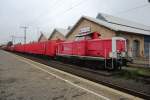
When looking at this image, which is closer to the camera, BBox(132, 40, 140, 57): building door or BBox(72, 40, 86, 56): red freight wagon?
BBox(72, 40, 86, 56): red freight wagon

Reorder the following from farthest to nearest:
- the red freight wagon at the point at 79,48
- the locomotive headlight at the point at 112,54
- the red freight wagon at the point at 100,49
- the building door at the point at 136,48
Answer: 1. the building door at the point at 136,48
2. the red freight wagon at the point at 79,48
3. the red freight wagon at the point at 100,49
4. the locomotive headlight at the point at 112,54

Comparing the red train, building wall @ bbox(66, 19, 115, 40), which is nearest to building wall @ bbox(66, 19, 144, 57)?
building wall @ bbox(66, 19, 115, 40)

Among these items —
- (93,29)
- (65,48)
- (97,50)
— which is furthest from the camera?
(93,29)

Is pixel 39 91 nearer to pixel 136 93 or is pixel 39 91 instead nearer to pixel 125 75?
pixel 136 93

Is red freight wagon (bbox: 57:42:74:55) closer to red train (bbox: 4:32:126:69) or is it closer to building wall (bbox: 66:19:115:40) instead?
red train (bbox: 4:32:126:69)

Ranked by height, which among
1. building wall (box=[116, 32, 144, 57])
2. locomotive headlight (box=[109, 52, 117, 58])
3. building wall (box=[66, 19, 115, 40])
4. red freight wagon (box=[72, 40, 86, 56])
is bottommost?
locomotive headlight (box=[109, 52, 117, 58])

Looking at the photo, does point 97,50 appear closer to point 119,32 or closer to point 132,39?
point 119,32

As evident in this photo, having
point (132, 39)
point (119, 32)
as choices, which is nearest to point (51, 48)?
point (119, 32)

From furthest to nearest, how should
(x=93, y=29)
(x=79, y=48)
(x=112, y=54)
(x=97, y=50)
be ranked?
(x=93, y=29)
(x=79, y=48)
(x=97, y=50)
(x=112, y=54)

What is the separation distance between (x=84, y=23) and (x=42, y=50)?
8.30 metres

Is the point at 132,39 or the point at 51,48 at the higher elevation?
the point at 132,39

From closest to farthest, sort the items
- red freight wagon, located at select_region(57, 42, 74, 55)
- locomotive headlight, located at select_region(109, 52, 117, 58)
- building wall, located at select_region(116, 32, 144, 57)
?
locomotive headlight, located at select_region(109, 52, 117, 58), red freight wagon, located at select_region(57, 42, 74, 55), building wall, located at select_region(116, 32, 144, 57)

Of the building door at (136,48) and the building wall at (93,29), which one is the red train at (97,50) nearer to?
the building wall at (93,29)

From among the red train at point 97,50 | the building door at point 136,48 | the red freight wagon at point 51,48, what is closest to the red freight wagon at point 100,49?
the red train at point 97,50
